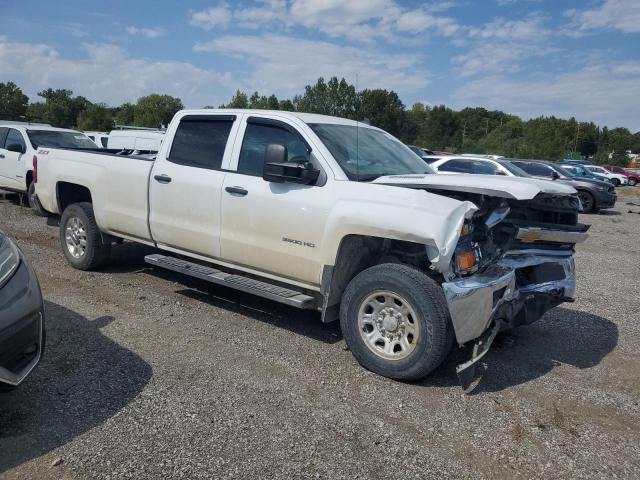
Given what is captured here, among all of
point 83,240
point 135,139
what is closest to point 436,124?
point 135,139

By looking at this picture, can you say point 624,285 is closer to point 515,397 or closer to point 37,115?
point 515,397

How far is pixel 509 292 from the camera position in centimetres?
421

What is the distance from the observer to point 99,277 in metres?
6.61

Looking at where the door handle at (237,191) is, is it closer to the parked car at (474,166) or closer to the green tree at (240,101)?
the parked car at (474,166)

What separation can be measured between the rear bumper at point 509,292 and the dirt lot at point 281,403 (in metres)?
0.52

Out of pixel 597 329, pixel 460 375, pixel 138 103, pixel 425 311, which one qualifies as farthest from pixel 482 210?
pixel 138 103

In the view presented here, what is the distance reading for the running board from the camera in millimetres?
4638

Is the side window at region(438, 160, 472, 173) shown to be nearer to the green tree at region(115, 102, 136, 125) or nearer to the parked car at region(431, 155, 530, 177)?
the parked car at region(431, 155, 530, 177)

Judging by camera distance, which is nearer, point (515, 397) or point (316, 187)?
point (515, 397)

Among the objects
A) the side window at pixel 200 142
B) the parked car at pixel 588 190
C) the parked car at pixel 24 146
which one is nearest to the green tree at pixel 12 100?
the parked car at pixel 24 146

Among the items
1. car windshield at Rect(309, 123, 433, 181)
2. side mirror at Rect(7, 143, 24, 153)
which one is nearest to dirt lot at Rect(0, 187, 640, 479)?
car windshield at Rect(309, 123, 433, 181)

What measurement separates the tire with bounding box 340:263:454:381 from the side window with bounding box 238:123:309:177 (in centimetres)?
133

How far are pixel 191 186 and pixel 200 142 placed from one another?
0.51m

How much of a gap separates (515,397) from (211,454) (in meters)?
2.29
